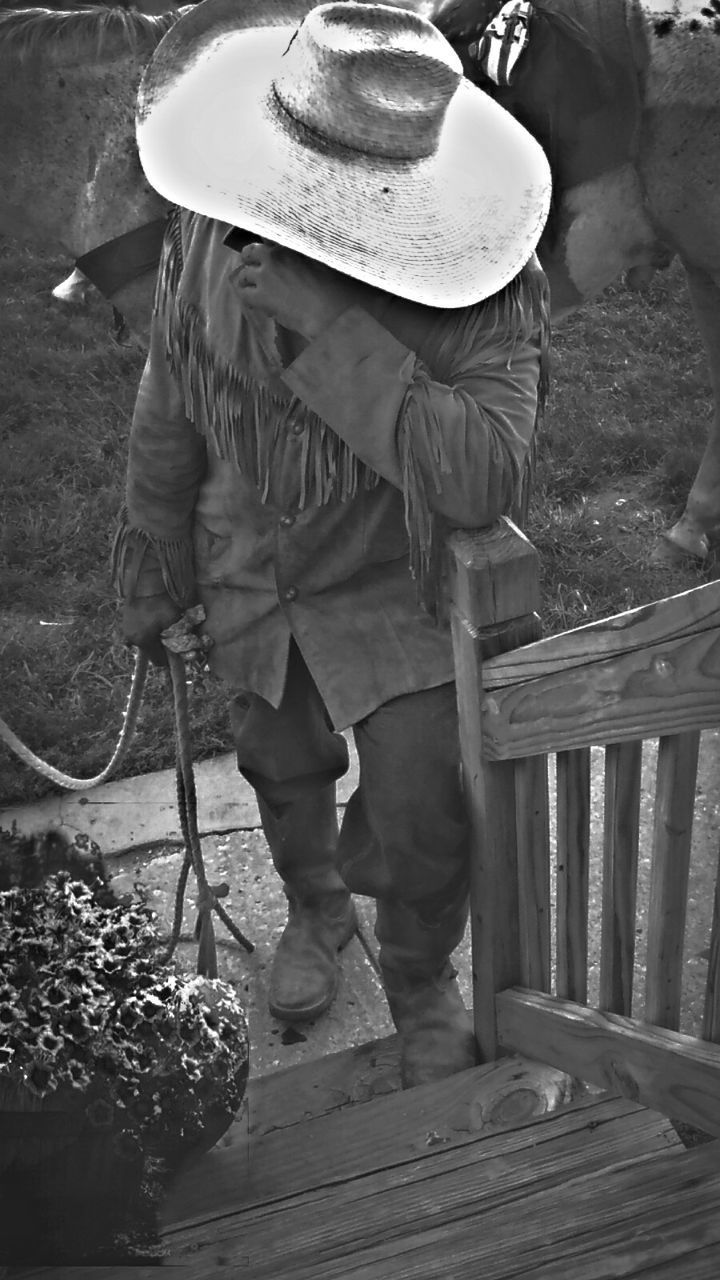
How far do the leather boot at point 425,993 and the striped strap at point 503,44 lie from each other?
6.48 feet

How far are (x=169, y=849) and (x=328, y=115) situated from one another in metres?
2.14

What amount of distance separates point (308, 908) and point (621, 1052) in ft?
3.76

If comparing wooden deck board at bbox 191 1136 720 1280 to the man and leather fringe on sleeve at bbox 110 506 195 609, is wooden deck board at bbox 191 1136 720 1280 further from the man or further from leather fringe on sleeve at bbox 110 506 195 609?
leather fringe on sleeve at bbox 110 506 195 609

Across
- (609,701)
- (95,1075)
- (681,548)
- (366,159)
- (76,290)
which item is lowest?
(681,548)

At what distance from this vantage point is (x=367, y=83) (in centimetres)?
191

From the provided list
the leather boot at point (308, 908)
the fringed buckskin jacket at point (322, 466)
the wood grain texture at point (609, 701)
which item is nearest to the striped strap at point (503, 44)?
the fringed buckskin jacket at point (322, 466)

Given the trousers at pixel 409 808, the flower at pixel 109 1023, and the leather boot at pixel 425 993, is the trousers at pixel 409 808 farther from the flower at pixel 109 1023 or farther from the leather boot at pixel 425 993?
the flower at pixel 109 1023

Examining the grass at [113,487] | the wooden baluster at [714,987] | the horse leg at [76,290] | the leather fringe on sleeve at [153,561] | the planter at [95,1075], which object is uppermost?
the leather fringe on sleeve at [153,561]

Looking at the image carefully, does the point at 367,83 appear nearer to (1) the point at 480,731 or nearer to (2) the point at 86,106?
(1) the point at 480,731

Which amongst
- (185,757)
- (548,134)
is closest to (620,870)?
(185,757)

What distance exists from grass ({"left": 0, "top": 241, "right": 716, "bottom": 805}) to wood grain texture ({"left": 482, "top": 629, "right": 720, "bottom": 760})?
6.75 ft

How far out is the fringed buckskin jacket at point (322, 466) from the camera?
1984mm

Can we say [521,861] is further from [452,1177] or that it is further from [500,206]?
[500,206]

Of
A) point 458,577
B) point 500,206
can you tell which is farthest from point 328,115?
point 458,577
